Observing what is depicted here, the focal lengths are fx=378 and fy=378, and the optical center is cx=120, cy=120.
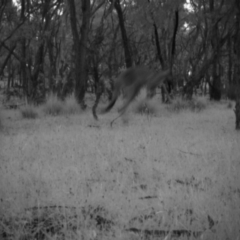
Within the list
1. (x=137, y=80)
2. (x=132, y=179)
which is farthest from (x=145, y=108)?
(x=137, y=80)

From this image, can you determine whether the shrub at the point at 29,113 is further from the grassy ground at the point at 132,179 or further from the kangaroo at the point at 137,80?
the kangaroo at the point at 137,80

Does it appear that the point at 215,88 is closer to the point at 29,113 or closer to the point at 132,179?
the point at 29,113

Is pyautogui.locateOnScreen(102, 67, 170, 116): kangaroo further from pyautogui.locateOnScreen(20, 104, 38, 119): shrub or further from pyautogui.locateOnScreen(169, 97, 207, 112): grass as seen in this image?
pyautogui.locateOnScreen(169, 97, 207, 112): grass

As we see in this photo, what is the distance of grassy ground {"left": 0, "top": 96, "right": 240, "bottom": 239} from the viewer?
2.02 m

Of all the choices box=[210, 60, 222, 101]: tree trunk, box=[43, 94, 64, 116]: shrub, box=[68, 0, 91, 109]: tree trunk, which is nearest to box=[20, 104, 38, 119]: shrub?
box=[43, 94, 64, 116]: shrub

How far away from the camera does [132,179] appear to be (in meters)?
2.85

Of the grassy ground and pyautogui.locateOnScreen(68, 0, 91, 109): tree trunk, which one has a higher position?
pyautogui.locateOnScreen(68, 0, 91, 109): tree trunk

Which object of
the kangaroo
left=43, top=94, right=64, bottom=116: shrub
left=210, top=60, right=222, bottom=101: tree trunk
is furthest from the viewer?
left=210, top=60, right=222, bottom=101: tree trunk

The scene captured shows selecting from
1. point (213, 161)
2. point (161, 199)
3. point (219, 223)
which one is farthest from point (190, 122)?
→ point (219, 223)

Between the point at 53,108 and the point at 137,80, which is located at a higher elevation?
the point at 137,80

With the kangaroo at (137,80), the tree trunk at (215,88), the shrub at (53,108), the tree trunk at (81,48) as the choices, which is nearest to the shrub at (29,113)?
the shrub at (53,108)

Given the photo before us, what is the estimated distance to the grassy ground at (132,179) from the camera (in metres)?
2.02

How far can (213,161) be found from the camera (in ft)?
10.7

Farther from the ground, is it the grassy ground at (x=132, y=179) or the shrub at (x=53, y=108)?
the shrub at (x=53, y=108)
